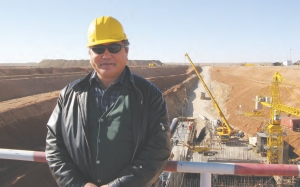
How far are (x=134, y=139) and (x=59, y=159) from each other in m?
0.71

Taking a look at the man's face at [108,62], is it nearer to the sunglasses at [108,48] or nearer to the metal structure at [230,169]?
the sunglasses at [108,48]

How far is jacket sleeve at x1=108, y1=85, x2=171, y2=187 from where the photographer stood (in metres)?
2.46

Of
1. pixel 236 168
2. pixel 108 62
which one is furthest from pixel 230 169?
pixel 108 62

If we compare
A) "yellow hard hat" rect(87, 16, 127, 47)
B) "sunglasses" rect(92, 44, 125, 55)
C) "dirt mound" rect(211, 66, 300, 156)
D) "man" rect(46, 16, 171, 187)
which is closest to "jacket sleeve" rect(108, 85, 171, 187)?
"man" rect(46, 16, 171, 187)

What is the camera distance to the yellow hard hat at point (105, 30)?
2639 millimetres

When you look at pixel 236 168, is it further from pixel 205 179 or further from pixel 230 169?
pixel 205 179

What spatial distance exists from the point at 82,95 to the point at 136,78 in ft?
1.68

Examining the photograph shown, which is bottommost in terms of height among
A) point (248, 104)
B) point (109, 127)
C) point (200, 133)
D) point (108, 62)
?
point (200, 133)

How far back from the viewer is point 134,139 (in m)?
2.54

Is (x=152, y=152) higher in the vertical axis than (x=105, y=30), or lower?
lower

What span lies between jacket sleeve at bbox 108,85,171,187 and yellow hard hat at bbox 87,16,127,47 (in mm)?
583

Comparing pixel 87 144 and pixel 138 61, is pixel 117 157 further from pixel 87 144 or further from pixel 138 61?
pixel 138 61

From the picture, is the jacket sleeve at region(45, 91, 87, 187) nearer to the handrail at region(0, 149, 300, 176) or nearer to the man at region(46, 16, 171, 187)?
the man at region(46, 16, 171, 187)

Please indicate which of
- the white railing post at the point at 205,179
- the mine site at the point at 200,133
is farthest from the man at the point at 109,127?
the mine site at the point at 200,133
